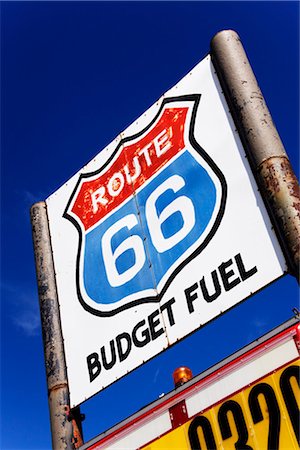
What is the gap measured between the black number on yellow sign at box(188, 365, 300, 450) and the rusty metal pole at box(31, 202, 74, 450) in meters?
1.87

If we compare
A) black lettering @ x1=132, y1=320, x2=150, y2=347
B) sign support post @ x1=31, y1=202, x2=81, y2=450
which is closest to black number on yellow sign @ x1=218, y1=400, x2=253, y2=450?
black lettering @ x1=132, y1=320, x2=150, y2=347

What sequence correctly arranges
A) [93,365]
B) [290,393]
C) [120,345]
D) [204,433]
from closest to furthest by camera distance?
1. [290,393]
2. [204,433]
3. [120,345]
4. [93,365]

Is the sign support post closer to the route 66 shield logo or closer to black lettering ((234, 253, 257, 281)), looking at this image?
the route 66 shield logo

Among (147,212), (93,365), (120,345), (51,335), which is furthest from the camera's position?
(51,335)

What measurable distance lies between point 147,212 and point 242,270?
1.63 metres

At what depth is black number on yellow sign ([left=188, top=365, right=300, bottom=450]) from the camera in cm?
395

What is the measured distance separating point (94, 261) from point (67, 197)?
1228 millimetres

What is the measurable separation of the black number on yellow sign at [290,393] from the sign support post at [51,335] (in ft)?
8.47

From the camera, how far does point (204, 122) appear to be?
6.07 metres

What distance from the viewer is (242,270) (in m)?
5.01

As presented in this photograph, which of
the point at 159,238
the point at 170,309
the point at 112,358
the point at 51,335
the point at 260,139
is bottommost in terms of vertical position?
the point at 112,358

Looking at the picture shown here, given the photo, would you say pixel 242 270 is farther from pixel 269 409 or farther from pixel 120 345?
pixel 120 345

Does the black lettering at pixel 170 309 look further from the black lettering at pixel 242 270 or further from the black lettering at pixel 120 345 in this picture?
the black lettering at pixel 242 270

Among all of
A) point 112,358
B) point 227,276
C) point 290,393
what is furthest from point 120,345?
point 290,393
